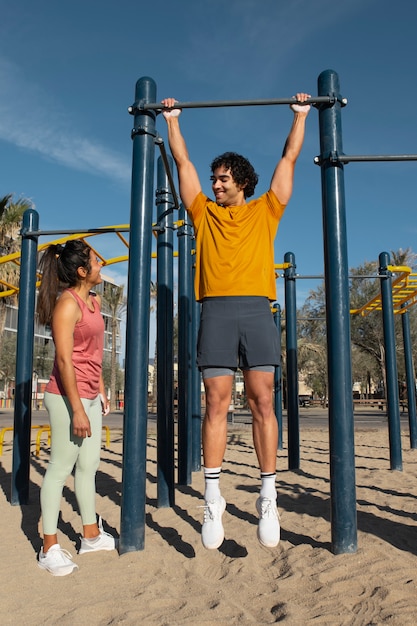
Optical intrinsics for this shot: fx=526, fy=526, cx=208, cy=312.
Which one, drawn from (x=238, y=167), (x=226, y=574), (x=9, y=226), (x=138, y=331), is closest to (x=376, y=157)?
(x=238, y=167)

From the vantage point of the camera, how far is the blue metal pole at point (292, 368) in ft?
20.9

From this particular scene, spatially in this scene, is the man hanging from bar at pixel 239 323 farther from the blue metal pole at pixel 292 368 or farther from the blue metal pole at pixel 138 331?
the blue metal pole at pixel 292 368

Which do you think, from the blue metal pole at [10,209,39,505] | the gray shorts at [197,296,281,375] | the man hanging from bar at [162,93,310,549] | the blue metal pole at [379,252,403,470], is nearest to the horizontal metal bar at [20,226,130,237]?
the blue metal pole at [10,209,39,505]

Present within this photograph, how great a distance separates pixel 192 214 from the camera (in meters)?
2.82

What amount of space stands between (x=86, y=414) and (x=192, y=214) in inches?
47.2

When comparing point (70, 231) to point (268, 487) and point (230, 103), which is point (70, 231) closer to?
point (230, 103)

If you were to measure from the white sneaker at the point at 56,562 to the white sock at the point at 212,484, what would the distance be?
2.38 ft

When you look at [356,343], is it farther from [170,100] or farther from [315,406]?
[170,100]

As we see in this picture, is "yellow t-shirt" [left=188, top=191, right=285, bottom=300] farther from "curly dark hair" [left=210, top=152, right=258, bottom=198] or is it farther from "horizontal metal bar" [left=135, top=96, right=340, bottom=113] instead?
"horizontal metal bar" [left=135, top=96, right=340, bottom=113]

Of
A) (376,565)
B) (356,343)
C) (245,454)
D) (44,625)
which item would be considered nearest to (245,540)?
(376,565)

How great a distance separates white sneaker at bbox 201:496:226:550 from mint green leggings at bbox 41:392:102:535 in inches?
28.9

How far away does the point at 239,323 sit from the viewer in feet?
8.35

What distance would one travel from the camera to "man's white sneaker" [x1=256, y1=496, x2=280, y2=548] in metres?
2.44

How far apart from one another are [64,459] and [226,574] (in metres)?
0.98
